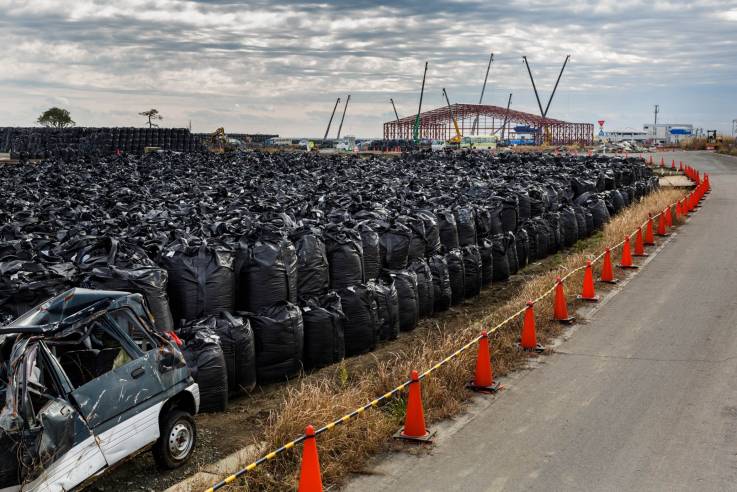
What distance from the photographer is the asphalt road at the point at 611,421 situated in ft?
19.9

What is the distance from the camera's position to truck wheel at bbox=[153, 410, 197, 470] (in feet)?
20.0

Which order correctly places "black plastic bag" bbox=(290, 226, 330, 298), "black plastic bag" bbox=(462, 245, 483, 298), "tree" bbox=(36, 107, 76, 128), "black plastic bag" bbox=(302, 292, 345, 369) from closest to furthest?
"black plastic bag" bbox=(302, 292, 345, 369) < "black plastic bag" bbox=(290, 226, 330, 298) < "black plastic bag" bbox=(462, 245, 483, 298) < "tree" bbox=(36, 107, 76, 128)

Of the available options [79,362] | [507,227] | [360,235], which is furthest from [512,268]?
[79,362]

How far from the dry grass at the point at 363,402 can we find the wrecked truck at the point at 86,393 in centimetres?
83

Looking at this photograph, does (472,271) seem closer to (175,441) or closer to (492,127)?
(175,441)

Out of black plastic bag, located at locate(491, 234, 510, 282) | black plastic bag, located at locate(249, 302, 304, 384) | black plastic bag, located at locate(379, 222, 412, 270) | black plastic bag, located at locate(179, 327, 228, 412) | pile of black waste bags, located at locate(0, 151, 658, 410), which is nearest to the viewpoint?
black plastic bag, located at locate(179, 327, 228, 412)

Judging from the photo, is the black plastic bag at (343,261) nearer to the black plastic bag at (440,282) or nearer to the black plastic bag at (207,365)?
the black plastic bag at (440,282)

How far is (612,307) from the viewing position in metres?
12.2

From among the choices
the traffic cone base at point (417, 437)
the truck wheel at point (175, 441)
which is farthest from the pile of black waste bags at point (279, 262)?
the traffic cone base at point (417, 437)

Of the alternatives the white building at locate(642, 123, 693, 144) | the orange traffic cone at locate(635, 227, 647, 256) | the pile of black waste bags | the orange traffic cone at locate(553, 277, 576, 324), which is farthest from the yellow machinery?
the white building at locate(642, 123, 693, 144)

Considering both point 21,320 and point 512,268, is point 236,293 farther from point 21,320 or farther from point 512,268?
point 512,268

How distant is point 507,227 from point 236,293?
830 centimetres

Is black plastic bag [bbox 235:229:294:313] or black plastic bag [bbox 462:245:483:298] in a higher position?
black plastic bag [bbox 235:229:294:313]

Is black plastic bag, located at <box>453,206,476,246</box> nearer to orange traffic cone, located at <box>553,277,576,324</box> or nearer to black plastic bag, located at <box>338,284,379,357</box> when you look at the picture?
orange traffic cone, located at <box>553,277,576,324</box>
